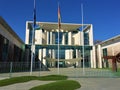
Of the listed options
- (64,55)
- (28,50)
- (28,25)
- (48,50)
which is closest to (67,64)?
(64,55)

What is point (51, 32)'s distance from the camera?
70.6 m

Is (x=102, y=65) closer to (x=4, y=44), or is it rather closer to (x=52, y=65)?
(x=52, y=65)

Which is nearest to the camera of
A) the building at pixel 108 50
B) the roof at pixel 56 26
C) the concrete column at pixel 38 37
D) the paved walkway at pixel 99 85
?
the paved walkway at pixel 99 85

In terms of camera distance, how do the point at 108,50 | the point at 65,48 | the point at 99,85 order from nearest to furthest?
the point at 99,85
the point at 108,50
the point at 65,48

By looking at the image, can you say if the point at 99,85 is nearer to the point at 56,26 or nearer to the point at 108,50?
the point at 108,50

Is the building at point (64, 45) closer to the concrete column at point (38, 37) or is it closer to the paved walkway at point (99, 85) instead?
the concrete column at point (38, 37)

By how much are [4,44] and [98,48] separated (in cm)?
3151

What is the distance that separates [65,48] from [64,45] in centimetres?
154

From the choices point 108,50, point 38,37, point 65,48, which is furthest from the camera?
point 38,37

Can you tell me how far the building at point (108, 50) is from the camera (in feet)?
155

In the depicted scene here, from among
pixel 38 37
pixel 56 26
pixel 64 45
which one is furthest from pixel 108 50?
pixel 38 37

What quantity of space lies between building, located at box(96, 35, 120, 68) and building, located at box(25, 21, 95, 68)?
2.30 m

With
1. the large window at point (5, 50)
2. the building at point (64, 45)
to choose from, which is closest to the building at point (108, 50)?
the building at point (64, 45)

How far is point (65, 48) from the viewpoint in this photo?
61812mm
